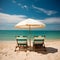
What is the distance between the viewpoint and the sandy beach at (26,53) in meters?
3.65

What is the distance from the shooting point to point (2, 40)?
3.74 m

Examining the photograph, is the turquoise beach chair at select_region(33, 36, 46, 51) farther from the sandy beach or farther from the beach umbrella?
the beach umbrella

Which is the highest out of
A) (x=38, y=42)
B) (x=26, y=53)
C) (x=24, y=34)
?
(x=24, y=34)

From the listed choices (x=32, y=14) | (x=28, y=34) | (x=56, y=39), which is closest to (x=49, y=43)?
(x=56, y=39)

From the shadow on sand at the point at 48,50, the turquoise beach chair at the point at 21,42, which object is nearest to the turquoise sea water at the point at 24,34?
the turquoise beach chair at the point at 21,42

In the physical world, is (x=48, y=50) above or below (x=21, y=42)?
below

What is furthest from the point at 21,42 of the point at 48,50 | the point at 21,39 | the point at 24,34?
the point at 48,50

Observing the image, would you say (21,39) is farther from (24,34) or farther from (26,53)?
(26,53)

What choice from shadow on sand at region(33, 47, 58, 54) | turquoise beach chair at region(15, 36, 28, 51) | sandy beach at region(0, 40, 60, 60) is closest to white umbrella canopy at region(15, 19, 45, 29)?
turquoise beach chair at region(15, 36, 28, 51)

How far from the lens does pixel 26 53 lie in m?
3.70

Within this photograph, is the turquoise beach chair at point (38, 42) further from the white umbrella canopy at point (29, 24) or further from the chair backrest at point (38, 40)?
the white umbrella canopy at point (29, 24)

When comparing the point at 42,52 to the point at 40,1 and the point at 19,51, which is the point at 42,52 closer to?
the point at 19,51

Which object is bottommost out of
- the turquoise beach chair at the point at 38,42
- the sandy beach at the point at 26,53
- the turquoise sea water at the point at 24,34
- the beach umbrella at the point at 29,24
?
the sandy beach at the point at 26,53

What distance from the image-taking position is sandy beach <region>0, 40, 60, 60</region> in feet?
12.0
